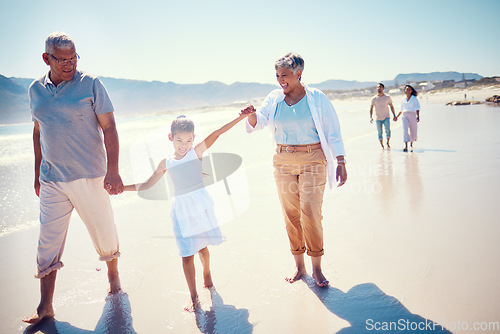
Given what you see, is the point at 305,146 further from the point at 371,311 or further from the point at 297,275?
the point at 371,311

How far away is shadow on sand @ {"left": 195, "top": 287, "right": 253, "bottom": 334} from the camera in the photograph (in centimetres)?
258

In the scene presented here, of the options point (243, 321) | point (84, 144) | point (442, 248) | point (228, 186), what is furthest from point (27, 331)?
point (228, 186)

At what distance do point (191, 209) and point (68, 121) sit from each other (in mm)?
1202

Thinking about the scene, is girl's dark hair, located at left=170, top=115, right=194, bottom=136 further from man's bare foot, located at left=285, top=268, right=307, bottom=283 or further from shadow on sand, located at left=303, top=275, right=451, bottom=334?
shadow on sand, located at left=303, top=275, right=451, bottom=334

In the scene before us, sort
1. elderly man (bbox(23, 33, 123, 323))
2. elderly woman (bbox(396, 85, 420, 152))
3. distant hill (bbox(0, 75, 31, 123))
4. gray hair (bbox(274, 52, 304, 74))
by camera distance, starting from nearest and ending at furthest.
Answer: elderly man (bbox(23, 33, 123, 323)), gray hair (bbox(274, 52, 304, 74)), elderly woman (bbox(396, 85, 420, 152)), distant hill (bbox(0, 75, 31, 123))

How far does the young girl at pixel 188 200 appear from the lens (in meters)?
2.78

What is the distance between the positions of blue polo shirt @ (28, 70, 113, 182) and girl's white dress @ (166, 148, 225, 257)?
2.24 ft

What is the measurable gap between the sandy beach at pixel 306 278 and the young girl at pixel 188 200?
51 centimetres

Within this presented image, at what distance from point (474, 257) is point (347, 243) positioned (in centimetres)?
120

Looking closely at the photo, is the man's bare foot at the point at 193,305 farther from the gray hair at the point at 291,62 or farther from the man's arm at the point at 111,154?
the gray hair at the point at 291,62

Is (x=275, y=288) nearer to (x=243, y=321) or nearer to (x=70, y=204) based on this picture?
(x=243, y=321)

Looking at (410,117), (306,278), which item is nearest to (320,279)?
(306,278)

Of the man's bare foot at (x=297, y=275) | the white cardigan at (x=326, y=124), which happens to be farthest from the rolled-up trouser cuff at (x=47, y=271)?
the white cardigan at (x=326, y=124)

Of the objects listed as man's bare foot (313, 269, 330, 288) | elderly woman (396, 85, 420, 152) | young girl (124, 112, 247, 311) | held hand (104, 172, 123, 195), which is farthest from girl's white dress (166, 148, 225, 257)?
elderly woman (396, 85, 420, 152)
